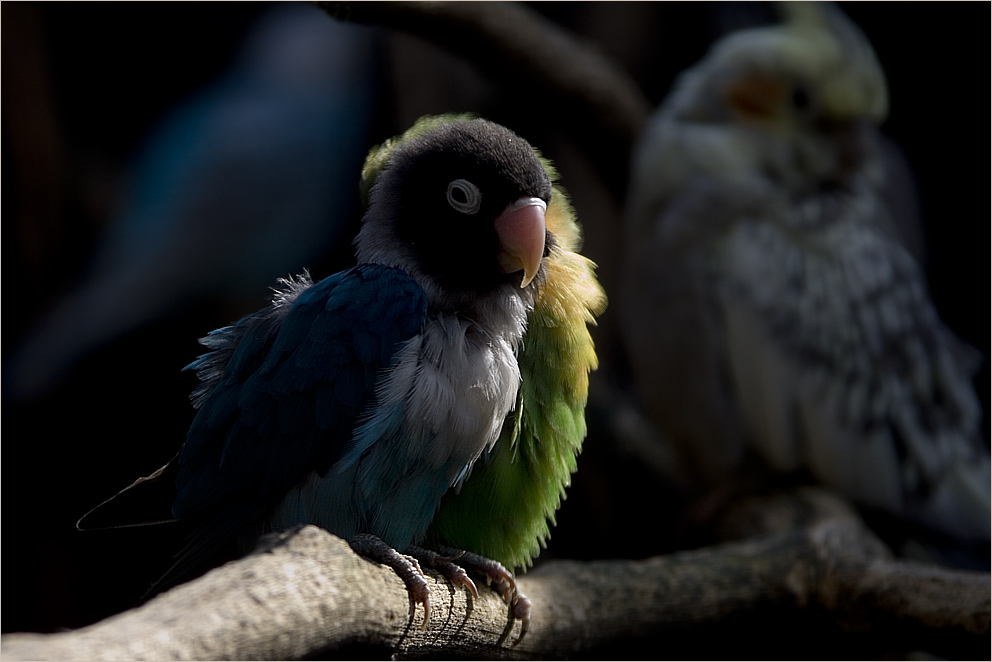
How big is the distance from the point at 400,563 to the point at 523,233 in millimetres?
477

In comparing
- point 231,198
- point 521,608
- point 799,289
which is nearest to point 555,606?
point 521,608

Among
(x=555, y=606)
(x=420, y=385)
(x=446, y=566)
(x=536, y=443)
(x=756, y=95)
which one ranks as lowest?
(x=555, y=606)

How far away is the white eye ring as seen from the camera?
45.2 inches

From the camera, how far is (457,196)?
1.16 meters

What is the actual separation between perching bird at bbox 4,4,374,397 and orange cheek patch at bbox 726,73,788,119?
1635mm

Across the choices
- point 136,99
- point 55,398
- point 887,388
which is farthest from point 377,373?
point 136,99

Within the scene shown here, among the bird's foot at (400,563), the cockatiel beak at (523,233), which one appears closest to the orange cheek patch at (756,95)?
the cockatiel beak at (523,233)

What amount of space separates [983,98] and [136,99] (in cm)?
361

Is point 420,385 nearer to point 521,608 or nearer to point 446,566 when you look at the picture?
point 446,566

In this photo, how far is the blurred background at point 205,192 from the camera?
3.08 meters

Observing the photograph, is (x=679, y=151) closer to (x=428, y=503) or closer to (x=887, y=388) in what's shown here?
(x=887, y=388)

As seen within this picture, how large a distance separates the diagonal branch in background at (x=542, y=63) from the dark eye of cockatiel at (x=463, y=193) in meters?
0.37

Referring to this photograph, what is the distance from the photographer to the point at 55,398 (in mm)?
→ 3139

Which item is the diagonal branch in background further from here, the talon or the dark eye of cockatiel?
the talon
